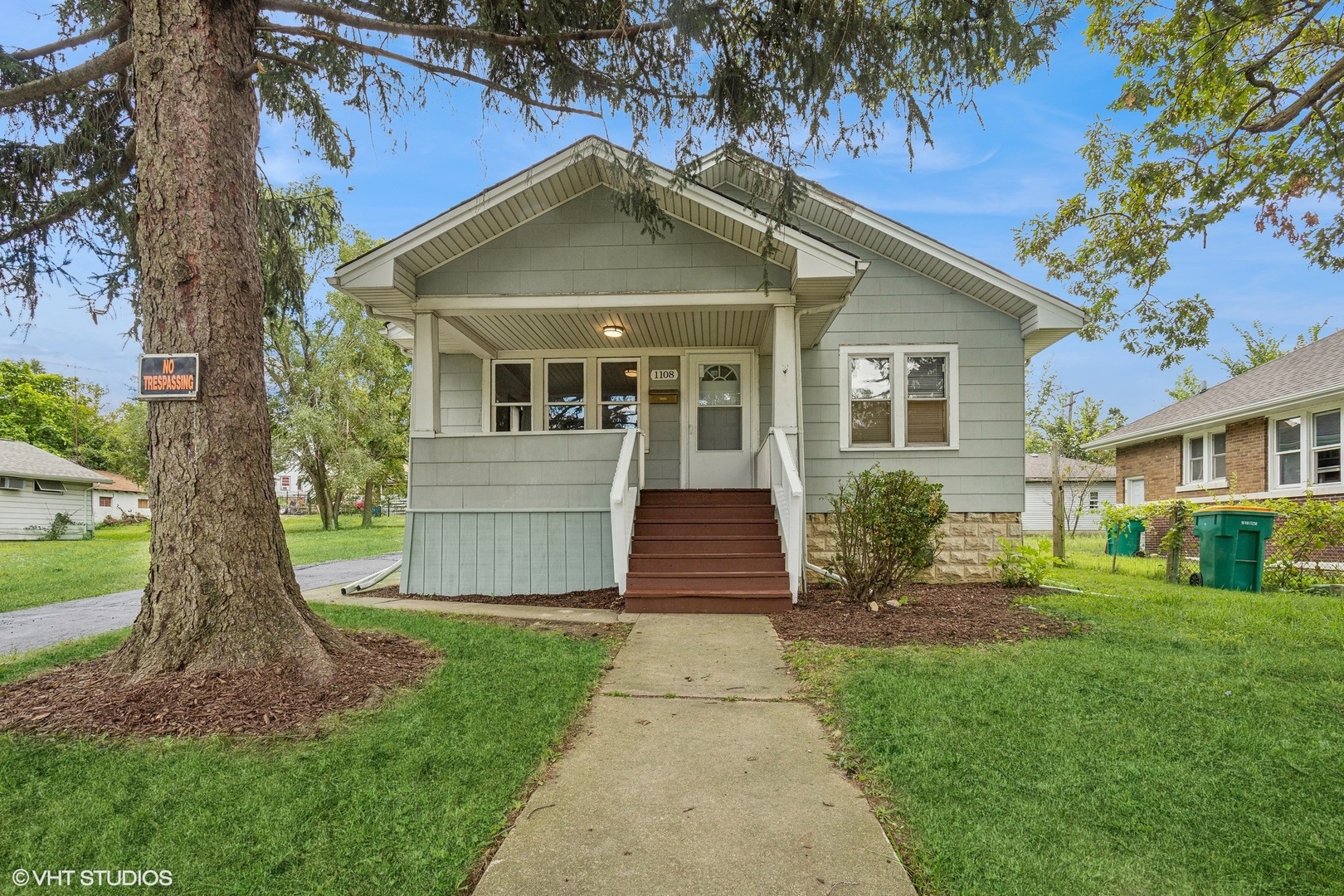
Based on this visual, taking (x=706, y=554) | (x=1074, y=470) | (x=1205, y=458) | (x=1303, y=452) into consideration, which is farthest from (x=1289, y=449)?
(x=1074, y=470)

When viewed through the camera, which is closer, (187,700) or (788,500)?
(187,700)

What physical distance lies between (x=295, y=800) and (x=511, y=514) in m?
5.27

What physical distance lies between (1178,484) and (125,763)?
66.6ft

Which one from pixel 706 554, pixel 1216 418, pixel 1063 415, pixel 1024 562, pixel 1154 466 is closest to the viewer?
pixel 706 554

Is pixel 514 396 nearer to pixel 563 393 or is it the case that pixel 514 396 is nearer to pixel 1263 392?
pixel 563 393

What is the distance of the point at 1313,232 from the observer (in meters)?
6.98

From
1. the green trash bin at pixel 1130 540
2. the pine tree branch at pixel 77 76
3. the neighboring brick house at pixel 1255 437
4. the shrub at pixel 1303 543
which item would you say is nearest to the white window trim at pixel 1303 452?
the neighboring brick house at pixel 1255 437

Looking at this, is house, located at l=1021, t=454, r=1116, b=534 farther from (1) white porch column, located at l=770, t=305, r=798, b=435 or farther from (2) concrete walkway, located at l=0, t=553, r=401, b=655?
(2) concrete walkway, located at l=0, t=553, r=401, b=655

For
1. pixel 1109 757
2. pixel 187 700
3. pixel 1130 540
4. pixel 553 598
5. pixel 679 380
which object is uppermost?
pixel 679 380

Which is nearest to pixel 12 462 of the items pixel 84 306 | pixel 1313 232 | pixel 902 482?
pixel 84 306

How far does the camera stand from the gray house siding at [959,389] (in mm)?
9398

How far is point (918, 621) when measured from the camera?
6168mm

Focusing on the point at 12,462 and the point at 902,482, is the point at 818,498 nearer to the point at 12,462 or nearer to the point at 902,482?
the point at 902,482

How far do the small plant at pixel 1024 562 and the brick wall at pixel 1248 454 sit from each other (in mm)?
8614
